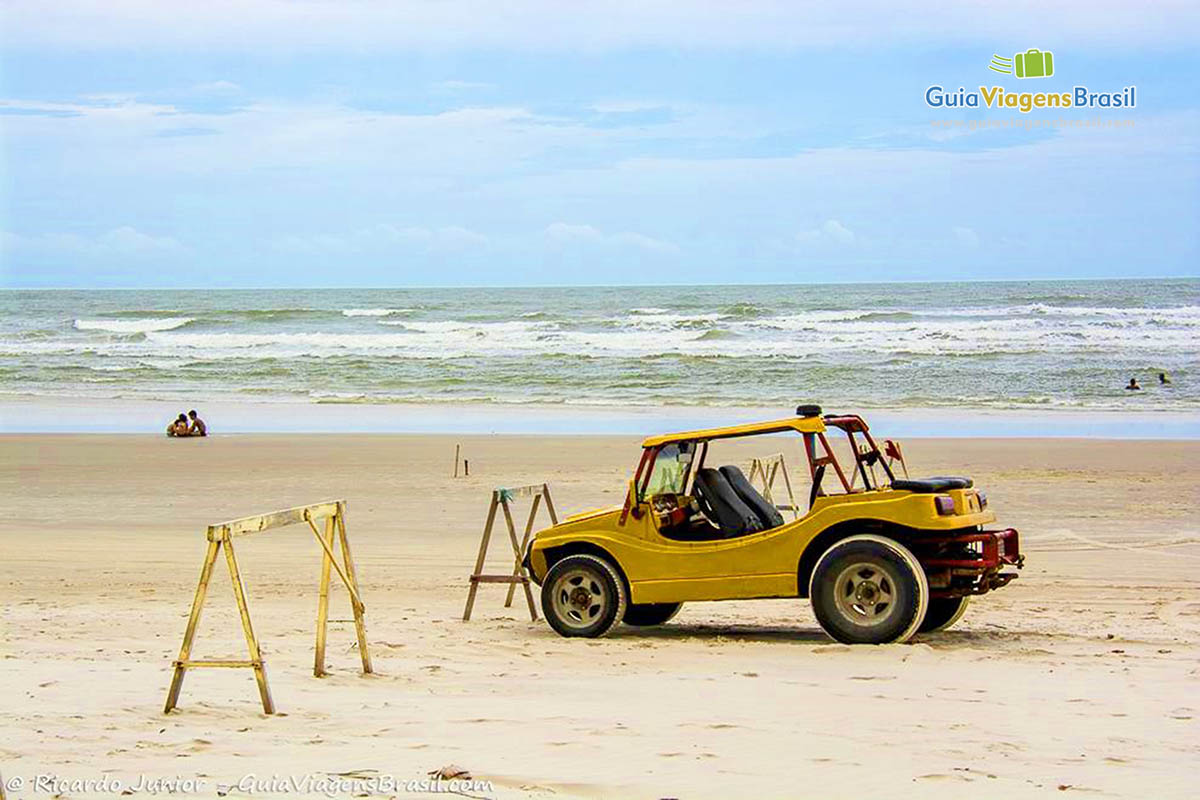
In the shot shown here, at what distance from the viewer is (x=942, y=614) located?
1061 cm

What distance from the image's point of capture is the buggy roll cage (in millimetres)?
10047

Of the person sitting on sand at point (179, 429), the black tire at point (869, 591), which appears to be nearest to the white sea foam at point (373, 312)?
the person sitting on sand at point (179, 429)

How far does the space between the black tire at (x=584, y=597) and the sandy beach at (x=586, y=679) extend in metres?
0.22

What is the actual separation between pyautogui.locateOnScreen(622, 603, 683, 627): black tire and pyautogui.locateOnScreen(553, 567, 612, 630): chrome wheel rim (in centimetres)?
75

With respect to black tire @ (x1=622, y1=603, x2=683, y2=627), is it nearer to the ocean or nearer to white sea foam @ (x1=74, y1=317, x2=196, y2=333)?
the ocean

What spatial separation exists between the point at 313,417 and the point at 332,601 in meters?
21.6

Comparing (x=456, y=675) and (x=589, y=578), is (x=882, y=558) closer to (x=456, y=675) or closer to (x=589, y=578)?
(x=589, y=578)

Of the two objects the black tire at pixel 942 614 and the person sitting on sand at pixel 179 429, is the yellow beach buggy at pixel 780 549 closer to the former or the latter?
the black tire at pixel 942 614

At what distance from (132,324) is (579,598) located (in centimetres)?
7035

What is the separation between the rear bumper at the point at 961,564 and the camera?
32.4 feet

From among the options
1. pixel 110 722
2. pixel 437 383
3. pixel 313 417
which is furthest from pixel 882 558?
pixel 437 383

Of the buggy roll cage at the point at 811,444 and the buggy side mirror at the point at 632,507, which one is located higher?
the buggy roll cage at the point at 811,444

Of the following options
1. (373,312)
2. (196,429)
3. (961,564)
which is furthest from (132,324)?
(961,564)

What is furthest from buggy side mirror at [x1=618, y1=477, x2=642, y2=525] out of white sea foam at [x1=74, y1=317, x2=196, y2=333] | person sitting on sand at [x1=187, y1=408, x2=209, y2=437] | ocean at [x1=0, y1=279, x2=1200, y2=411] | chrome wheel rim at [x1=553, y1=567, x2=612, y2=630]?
white sea foam at [x1=74, y1=317, x2=196, y2=333]
